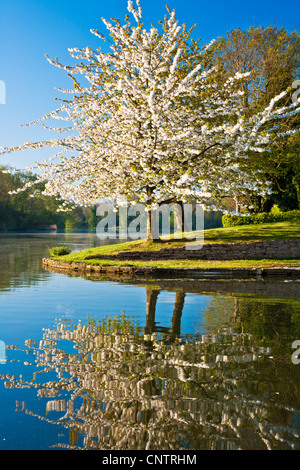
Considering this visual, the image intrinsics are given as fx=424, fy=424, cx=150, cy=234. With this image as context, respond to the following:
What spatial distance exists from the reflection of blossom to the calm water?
0.01 m

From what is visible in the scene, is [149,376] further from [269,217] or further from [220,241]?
[269,217]

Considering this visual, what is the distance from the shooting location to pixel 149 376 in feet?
18.1

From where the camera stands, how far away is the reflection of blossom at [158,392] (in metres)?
3.95

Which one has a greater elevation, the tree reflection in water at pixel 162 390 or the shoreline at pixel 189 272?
the tree reflection in water at pixel 162 390

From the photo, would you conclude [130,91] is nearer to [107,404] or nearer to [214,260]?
[214,260]

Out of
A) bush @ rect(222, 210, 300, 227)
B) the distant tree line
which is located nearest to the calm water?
bush @ rect(222, 210, 300, 227)

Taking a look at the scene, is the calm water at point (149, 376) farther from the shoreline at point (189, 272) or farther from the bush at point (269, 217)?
the bush at point (269, 217)

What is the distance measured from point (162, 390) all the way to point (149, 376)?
52cm

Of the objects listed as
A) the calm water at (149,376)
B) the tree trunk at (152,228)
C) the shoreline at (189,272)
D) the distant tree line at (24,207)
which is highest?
the distant tree line at (24,207)

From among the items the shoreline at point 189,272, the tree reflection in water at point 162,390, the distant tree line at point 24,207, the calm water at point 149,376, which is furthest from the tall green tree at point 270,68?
the distant tree line at point 24,207

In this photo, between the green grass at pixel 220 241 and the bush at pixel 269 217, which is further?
the bush at pixel 269 217

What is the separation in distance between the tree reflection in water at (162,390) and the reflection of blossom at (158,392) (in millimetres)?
10

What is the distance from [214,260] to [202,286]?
7.05 m
